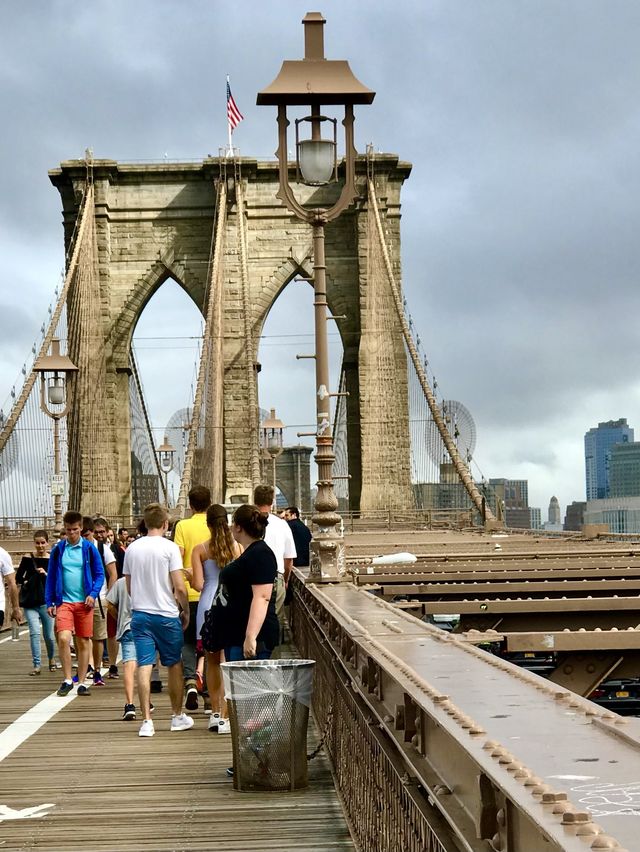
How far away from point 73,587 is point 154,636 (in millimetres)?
2805

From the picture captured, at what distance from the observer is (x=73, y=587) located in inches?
490

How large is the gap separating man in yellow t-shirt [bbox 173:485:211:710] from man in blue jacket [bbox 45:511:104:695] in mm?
1572

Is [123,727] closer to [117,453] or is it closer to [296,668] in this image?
Answer: [296,668]

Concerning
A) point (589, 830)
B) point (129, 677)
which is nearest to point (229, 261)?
point (129, 677)

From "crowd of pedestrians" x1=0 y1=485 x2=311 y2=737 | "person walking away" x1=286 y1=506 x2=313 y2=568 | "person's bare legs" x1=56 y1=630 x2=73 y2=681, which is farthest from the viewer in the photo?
"person walking away" x1=286 y1=506 x2=313 y2=568

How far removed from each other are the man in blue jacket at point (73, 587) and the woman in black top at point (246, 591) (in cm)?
443

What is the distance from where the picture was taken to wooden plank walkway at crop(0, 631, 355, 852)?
6273 millimetres

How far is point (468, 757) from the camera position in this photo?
3145 millimetres

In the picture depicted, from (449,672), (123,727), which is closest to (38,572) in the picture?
(123,727)

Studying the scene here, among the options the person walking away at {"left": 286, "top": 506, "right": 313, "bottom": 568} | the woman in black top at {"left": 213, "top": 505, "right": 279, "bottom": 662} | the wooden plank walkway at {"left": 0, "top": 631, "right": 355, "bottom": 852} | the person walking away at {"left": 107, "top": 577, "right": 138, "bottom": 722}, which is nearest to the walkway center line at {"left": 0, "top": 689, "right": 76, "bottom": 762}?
the wooden plank walkway at {"left": 0, "top": 631, "right": 355, "bottom": 852}

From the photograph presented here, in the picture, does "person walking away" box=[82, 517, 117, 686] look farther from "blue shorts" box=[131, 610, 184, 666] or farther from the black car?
the black car

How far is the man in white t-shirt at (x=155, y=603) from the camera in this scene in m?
9.74

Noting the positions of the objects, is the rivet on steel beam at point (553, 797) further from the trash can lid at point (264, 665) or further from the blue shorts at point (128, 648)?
the blue shorts at point (128, 648)

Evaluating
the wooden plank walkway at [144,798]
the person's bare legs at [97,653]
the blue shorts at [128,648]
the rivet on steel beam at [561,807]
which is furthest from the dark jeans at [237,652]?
the rivet on steel beam at [561,807]
